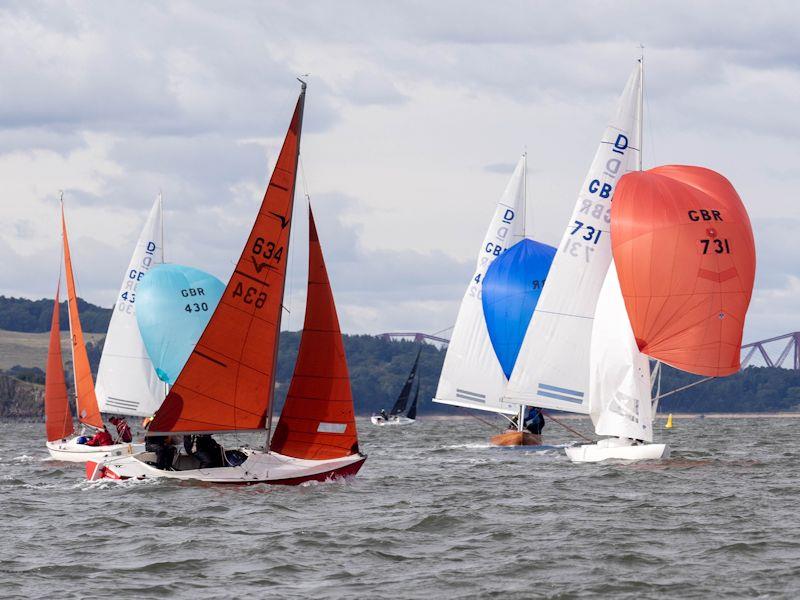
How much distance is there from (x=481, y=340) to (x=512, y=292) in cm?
357

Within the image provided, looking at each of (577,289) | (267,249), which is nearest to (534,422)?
(577,289)

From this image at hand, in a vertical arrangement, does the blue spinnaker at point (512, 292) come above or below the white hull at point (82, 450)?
above

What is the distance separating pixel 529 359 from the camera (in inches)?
1618

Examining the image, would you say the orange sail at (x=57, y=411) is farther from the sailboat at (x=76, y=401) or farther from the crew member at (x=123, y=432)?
the crew member at (x=123, y=432)

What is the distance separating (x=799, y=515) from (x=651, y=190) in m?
12.1

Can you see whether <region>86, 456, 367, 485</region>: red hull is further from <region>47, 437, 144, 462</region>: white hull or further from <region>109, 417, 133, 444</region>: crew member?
<region>109, 417, 133, 444</region>: crew member

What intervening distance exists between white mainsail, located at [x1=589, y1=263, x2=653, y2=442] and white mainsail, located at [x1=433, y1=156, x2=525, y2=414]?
44.5 ft

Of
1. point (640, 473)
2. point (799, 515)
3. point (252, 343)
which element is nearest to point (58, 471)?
point (252, 343)

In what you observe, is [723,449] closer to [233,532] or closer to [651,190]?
[651,190]

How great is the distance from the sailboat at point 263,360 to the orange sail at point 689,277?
30.1 feet

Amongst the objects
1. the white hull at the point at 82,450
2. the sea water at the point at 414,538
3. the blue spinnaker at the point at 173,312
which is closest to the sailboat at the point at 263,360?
the sea water at the point at 414,538

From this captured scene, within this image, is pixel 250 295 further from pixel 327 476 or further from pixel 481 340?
pixel 481 340

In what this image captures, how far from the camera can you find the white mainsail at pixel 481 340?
51750 millimetres

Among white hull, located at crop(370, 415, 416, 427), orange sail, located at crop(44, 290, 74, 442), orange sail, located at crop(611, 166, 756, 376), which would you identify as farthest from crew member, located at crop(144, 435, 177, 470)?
white hull, located at crop(370, 415, 416, 427)
